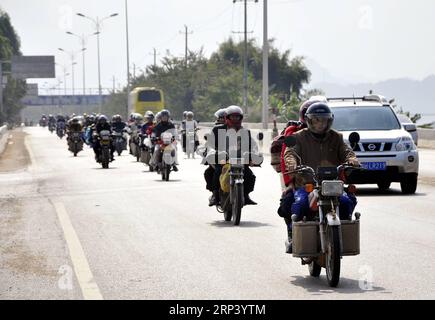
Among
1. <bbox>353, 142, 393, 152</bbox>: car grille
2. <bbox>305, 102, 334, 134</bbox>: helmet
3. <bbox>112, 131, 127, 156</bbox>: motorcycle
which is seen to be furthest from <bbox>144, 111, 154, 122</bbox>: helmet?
<bbox>305, 102, 334, 134</bbox>: helmet

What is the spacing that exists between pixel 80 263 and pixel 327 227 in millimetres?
3012

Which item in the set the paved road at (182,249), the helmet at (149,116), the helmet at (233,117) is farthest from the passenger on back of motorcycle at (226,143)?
the helmet at (149,116)

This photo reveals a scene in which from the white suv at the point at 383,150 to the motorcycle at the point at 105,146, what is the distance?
13.0m

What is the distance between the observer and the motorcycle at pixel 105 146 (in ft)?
112

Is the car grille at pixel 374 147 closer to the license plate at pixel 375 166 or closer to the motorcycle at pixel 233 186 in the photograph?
the license plate at pixel 375 166

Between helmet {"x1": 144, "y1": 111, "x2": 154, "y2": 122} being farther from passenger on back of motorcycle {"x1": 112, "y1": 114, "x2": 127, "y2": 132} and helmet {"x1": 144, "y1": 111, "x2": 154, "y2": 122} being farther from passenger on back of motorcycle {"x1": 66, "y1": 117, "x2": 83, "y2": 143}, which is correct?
passenger on back of motorcycle {"x1": 66, "y1": 117, "x2": 83, "y2": 143}

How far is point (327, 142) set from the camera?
35.3ft

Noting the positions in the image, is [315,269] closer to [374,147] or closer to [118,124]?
[374,147]

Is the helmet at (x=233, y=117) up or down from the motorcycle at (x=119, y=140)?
up

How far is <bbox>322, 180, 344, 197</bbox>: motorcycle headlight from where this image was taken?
9.99 meters
